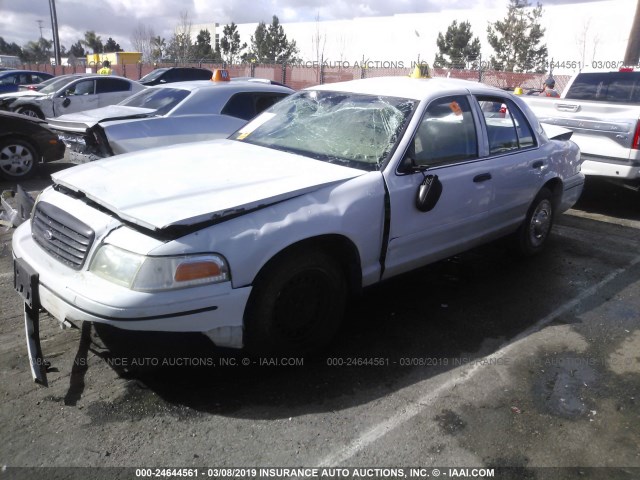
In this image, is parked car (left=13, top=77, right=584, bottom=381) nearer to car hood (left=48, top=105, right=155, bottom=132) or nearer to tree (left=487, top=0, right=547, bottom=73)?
car hood (left=48, top=105, right=155, bottom=132)

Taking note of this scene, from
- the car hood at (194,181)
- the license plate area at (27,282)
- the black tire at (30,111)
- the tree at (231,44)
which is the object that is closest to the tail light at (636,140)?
the car hood at (194,181)

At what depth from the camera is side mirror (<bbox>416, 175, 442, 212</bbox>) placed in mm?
3566

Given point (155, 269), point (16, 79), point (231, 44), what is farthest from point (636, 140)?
point (231, 44)

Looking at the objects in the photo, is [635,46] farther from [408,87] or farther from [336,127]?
[336,127]

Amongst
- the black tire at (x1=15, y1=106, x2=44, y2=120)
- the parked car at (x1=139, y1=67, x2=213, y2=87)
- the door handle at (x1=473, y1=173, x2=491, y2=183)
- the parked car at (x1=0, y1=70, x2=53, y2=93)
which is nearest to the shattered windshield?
the door handle at (x1=473, y1=173, x2=491, y2=183)

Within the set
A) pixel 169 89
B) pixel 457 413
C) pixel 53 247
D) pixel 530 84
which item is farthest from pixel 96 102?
pixel 530 84

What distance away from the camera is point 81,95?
1343cm

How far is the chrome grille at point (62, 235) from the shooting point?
2783 millimetres

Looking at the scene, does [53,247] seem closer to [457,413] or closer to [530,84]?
[457,413]

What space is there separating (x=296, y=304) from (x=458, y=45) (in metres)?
42.0

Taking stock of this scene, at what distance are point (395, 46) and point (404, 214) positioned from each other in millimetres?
50592

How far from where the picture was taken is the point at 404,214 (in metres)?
3.57

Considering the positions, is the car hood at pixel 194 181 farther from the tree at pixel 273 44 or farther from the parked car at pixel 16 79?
the tree at pixel 273 44

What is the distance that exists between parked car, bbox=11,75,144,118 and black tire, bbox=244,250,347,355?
12015 mm
